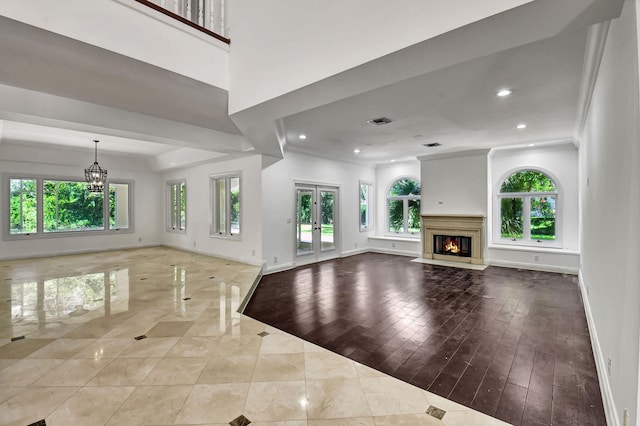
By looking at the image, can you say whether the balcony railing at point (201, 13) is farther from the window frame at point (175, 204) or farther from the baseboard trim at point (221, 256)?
the window frame at point (175, 204)

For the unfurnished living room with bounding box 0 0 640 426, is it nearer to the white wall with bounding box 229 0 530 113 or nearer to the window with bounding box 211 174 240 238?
the white wall with bounding box 229 0 530 113

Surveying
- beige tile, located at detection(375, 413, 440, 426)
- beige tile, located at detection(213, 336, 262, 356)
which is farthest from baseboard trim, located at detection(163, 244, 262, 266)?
beige tile, located at detection(375, 413, 440, 426)

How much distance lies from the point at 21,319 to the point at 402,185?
901cm

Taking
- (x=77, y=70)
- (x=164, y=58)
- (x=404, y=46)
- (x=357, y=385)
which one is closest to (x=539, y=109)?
(x=404, y=46)

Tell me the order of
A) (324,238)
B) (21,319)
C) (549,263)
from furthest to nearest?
(324,238), (549,263), (21,319)

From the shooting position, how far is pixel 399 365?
8.79 feet

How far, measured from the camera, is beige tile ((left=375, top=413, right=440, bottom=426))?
1924 mm

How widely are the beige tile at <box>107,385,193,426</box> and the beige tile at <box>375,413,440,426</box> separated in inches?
54.7

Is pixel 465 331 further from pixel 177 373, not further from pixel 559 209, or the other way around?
pixel 559 209

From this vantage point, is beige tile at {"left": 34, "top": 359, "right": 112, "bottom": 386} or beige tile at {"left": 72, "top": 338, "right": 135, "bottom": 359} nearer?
beige tile at {"left": 34, "top": 359, "right": 112, "bottom": 386}

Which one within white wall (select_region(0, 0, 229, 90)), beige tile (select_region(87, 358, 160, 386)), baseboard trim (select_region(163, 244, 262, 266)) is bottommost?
beige tile (select_region(87, 358, 160, 386))

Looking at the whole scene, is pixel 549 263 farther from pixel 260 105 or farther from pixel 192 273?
pixel 192 273

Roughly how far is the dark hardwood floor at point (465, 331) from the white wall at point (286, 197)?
768 millimetres

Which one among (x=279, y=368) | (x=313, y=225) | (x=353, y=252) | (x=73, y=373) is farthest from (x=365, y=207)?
(x=73, y=373)
